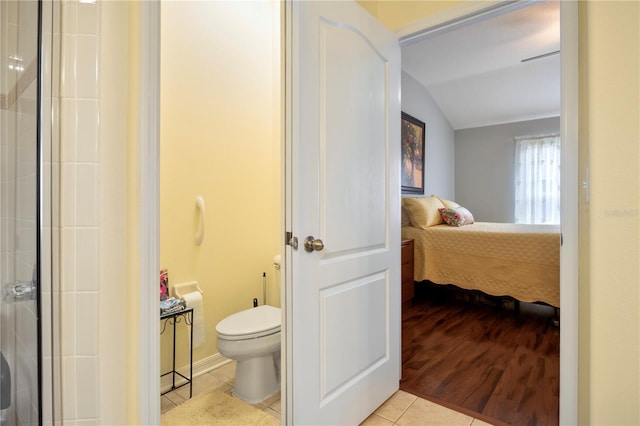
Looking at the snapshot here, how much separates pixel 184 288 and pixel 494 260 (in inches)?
108

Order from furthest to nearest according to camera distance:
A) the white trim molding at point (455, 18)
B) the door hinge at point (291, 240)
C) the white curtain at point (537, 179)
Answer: the white curtain at point (537, 179) < the white trim molding at point (455, 18) < the door hinge at point (291, 240)

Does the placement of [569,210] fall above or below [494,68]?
below

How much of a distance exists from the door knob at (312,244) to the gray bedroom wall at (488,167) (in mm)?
5358

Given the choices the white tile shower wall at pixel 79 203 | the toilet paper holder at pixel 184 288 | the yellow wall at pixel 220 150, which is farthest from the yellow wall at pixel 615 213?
the toilet paper holder at pixel 184 288

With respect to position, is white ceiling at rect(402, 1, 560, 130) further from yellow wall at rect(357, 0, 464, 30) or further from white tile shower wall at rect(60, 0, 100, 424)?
white tile shower wall at rect(60, 0, 100, 424)

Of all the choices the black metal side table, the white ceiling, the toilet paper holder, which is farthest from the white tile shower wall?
the white ceiling

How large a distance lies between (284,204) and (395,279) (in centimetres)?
88

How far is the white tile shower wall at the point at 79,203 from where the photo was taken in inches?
33.9

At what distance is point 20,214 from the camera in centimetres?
95

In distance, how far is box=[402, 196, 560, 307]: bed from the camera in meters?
2.85

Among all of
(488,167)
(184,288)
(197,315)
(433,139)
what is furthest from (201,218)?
(488,167)

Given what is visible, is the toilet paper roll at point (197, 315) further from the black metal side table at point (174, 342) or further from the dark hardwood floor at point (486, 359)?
the dark hardwood floor at point (486, 359)

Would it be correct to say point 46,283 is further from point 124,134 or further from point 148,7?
point 148,7

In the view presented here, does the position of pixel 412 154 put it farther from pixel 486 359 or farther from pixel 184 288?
pixel 184 288
